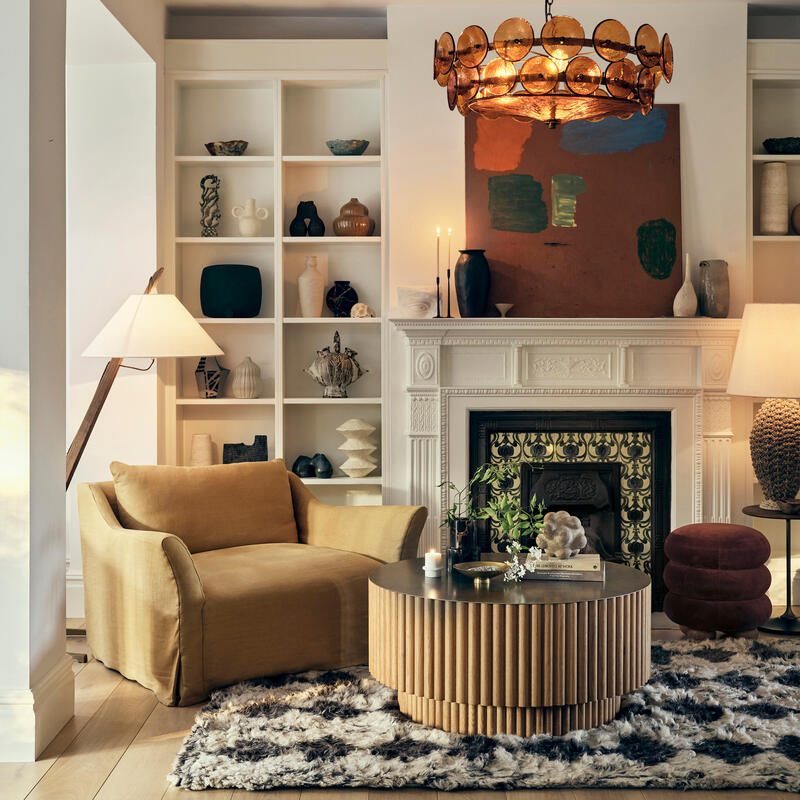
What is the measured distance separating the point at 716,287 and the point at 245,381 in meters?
2.41

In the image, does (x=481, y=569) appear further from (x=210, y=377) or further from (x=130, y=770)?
(x=210, y=377)

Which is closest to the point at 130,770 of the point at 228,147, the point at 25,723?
the point at 25,723

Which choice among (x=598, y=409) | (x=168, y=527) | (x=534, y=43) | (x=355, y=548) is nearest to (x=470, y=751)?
(x=355, y=548)

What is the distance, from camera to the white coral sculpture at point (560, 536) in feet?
10.6

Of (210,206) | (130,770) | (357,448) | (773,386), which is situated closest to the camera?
(130,770)

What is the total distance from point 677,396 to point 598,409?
1.30ft

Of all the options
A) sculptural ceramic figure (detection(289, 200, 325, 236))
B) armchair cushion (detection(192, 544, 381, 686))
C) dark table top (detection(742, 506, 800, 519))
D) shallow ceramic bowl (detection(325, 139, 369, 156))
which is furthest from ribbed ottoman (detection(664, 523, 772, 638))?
shallow ceramic bowl (detection(325, 139, 369, 156))

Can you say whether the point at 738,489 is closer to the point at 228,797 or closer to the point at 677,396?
the point at 677,396

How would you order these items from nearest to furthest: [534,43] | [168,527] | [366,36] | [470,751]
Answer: [534,43]
[470,751]
[168,527]
[366,36]

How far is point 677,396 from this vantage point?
4.75m

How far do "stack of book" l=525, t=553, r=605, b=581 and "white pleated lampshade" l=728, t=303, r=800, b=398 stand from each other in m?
1.58

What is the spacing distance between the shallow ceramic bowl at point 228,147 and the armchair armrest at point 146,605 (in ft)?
6.66

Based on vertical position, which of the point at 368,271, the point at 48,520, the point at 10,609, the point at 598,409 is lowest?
the point at 10,609

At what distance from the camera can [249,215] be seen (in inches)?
195
